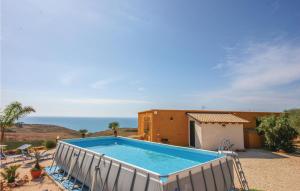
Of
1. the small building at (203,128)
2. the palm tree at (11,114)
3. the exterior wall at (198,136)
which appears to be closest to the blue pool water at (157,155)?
the small building at (203,128)

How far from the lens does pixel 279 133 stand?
1603 cm

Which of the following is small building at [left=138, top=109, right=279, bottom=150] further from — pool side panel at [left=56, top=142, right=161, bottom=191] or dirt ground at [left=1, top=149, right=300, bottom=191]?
pool side panel at [left=56, top=142, right=161, bottom=191]

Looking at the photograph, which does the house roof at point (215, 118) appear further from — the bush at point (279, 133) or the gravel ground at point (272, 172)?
the gravel ground at point (272, 172)

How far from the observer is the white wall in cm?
1619

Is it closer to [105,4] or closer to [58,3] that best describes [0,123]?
[58,3]

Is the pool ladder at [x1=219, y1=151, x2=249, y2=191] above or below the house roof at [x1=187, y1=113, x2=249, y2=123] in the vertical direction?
below

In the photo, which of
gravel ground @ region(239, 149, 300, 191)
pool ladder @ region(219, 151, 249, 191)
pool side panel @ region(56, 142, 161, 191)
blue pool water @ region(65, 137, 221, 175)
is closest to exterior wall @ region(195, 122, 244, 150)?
gravel ground @ region(239, 149, 300, 191)

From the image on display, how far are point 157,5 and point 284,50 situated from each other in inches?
421

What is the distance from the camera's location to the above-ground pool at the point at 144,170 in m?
5.35

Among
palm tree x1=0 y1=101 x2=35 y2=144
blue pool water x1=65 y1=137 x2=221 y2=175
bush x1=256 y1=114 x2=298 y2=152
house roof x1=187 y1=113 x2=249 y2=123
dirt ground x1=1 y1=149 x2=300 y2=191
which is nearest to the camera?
dirt ground x1=1 y1=149 x2=300 y2=191

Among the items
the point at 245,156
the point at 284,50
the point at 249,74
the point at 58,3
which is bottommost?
the point at 245,156

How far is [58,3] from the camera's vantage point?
10.3m

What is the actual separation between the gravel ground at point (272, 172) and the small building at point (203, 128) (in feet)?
9.15

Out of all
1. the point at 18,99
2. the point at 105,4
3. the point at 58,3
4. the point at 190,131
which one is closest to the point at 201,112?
the point at 190,131
